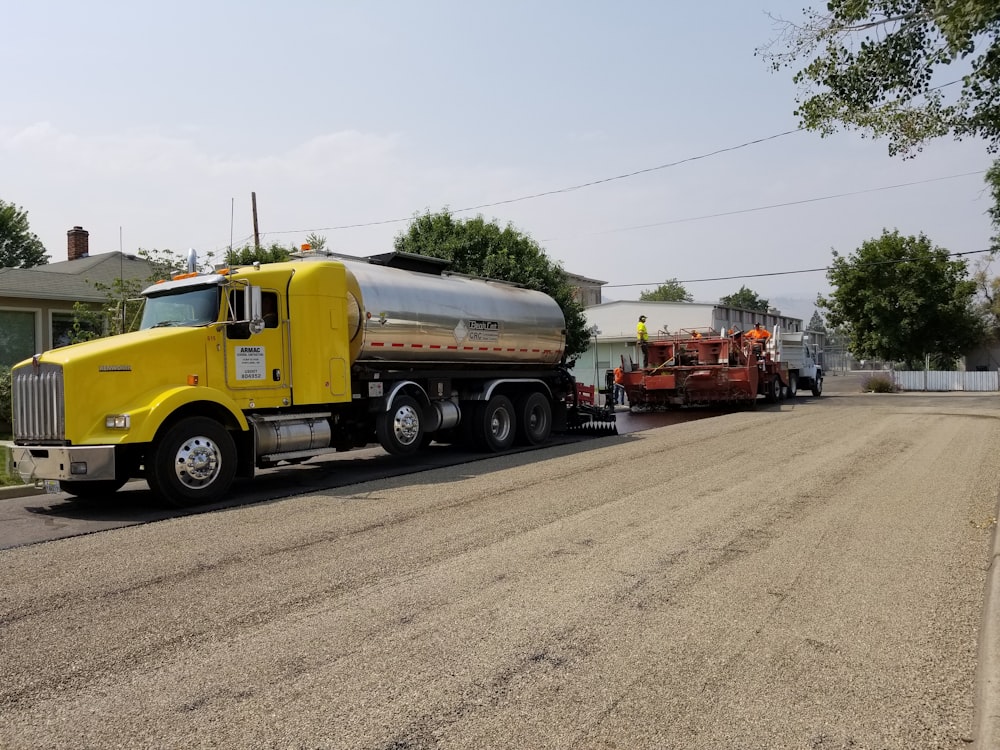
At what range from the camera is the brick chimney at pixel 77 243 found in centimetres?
3017

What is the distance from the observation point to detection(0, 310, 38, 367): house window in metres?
19.2

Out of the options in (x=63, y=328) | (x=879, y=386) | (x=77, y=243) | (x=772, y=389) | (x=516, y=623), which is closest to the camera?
(x=516, y=623)

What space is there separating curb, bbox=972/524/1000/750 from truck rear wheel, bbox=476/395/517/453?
908 cm

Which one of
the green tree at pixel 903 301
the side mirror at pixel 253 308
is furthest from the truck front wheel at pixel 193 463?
the green tree at pixel 903 301

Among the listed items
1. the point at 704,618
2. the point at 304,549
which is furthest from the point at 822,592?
the point at 304,549

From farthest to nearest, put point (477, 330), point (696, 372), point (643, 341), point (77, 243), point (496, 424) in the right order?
point (77, 243)
point (643, 341)
point (696, 372)
point (496, 424)
point (477, 330)

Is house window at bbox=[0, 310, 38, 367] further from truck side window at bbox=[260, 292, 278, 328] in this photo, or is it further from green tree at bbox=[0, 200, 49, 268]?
green tree at bbox=[0, 200, 49, 268]

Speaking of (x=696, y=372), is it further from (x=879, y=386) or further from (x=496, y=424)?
(x=879, y=386)

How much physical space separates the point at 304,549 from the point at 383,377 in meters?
5.60

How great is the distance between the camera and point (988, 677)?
11.7 ft

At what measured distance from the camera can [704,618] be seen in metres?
4.49

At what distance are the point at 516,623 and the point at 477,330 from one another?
9203mm

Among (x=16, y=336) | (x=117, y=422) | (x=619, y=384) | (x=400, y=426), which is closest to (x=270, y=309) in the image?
(x=117, y=422)

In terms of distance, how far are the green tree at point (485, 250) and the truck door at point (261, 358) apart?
12.4 metres
